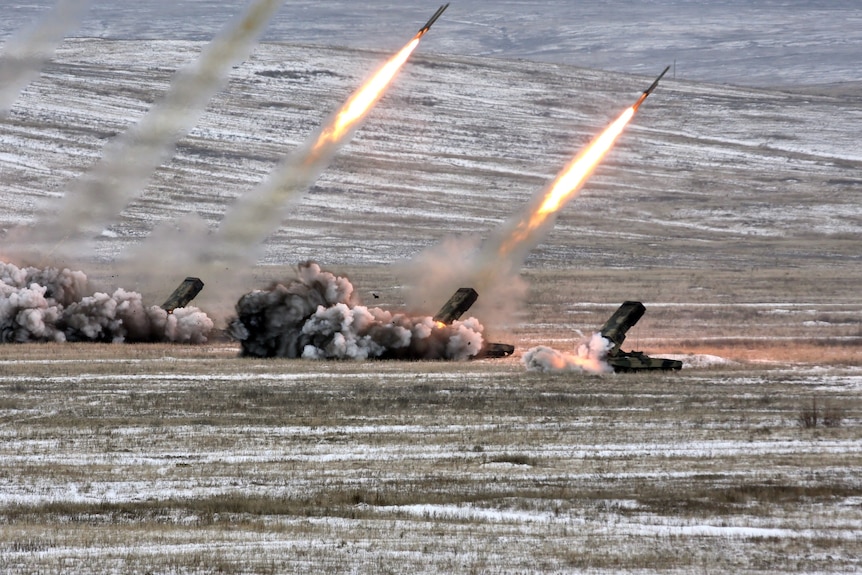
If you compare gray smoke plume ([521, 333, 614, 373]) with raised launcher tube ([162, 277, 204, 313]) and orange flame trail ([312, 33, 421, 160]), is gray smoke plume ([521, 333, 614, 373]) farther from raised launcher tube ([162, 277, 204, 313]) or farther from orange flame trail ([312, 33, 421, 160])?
raised launcher tube ([162, 277, 204, 313])

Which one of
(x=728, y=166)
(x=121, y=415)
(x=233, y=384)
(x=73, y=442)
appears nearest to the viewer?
(x=73, y=442)

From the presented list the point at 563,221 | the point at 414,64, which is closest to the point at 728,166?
the point at 563,221

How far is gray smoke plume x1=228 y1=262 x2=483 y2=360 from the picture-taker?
136 ft

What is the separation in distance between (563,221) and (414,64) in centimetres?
4995

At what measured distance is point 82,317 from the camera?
46219mm

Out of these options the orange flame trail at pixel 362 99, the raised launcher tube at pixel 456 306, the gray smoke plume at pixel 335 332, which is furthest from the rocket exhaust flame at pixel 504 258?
the gray smoke plume at pixel 335 332

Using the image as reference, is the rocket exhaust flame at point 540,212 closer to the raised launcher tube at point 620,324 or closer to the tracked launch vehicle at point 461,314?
the tracked launch vehicle at point 461,314

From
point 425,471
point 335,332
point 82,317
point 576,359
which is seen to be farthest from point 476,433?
point 82,317

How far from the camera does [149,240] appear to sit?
87375 millimetres

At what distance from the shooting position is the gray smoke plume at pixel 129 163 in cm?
8775

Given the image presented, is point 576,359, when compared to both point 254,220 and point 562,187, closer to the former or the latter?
point 562,187

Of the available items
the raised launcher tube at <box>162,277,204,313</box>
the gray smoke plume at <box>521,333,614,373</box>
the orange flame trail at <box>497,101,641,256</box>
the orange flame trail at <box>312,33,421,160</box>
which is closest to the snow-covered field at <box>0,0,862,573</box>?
the gray smoke plume at <box>521,333,614,373</box>

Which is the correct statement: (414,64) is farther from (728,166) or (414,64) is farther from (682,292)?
(682,292)

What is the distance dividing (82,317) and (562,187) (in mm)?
15869
